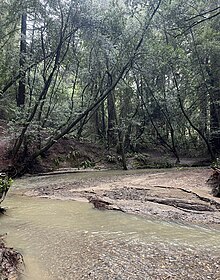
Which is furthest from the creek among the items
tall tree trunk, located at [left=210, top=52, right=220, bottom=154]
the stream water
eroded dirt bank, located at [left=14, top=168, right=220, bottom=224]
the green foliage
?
tall tree trunk, located at [left=210, top=52, right=220, bottom=154]

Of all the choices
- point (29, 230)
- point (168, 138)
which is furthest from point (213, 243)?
point (168, 138)

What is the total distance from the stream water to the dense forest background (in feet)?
24.2

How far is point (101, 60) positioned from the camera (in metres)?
16.3

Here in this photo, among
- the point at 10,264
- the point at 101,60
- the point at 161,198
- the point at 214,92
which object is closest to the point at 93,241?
the point at 10,264

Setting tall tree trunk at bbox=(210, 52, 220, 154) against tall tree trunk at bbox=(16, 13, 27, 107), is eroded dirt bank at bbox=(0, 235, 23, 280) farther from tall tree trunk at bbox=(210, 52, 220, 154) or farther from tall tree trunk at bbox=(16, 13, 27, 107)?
tall tree trunk at bbox=(210, 52, 220, 154)

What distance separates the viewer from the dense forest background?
13297 millimetres

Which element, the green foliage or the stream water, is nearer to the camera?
the stream water

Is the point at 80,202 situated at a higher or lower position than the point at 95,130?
lower

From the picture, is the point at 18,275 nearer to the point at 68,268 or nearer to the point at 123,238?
the point at 68,268

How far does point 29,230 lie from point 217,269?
9.36 feet

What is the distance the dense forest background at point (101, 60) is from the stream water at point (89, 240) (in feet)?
24.2

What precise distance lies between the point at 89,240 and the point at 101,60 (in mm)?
13655

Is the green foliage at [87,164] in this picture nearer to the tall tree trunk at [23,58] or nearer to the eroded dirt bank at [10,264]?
the tall tree trunk at [23,58]

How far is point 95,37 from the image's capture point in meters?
14.1
